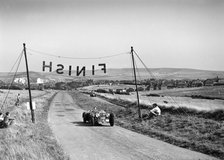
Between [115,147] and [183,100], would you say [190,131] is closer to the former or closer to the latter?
[115,147]

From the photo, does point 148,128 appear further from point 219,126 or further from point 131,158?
point 131,158

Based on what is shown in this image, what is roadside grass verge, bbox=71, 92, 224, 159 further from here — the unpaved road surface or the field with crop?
the field with crop

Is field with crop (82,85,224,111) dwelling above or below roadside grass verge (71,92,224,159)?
below

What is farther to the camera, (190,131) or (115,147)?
(190,131)

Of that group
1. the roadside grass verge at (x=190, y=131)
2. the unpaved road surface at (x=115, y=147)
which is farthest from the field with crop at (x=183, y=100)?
the unpaved road surface at (x=115, y=147)

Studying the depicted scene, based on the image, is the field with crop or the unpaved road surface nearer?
the unpaved road surface

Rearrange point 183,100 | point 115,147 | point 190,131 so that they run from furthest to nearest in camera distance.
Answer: point 183,100, point 190,131, point 115,147

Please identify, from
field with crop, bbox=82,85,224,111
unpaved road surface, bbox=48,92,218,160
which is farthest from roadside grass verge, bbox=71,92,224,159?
field with crop, bbox=82,85,224,111

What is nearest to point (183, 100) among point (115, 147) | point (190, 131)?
point (190, 131)

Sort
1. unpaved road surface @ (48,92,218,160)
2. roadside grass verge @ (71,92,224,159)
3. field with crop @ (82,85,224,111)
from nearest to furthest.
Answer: unpaved road surface @ (48,92,218,160), roadside grass verge @ (71,92,224,159), field with crop @ (82,85,224,111)

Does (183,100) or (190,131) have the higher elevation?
(190,131)

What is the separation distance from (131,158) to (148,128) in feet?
26.6

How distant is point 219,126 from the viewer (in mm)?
17609

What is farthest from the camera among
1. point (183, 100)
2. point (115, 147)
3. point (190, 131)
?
point (183, 100)
